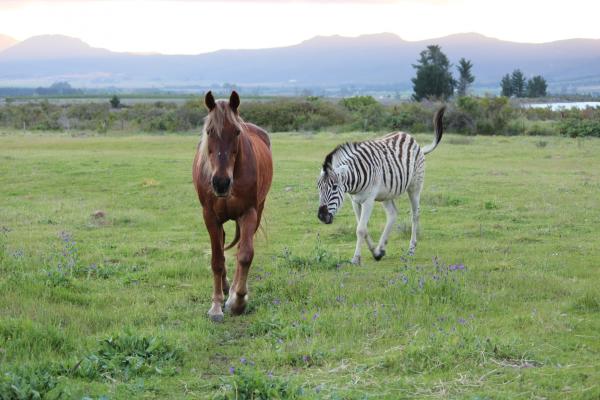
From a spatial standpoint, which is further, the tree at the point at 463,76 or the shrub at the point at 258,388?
the tree at the point at 463,76

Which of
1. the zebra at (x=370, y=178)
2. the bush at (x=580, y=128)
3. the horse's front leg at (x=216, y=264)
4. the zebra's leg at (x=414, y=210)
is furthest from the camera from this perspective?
the bush at (x=580, y=128)

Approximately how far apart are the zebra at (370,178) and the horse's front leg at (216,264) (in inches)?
88.6

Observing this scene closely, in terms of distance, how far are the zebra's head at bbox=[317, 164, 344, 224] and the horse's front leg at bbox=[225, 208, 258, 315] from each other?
2203 mm

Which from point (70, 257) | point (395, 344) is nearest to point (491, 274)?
point (395, 344)

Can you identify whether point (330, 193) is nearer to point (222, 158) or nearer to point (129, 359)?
point (222, 158)

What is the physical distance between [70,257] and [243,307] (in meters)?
3.35

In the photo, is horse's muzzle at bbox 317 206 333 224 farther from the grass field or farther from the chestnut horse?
the chestnut horse

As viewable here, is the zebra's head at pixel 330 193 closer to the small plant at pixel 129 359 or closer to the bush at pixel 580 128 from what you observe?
the small plant at pixel 129 359

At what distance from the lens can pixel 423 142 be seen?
95.9 ft

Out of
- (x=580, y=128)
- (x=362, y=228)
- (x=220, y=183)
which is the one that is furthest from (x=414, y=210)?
(x=580, y=128)

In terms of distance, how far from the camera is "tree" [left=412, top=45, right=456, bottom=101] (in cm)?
6888

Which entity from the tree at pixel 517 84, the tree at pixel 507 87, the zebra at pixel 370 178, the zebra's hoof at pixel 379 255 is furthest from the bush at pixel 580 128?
the tree at pixel 517 84

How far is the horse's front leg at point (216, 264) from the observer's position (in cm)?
737

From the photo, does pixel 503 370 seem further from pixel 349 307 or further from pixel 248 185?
pixel 248 185
